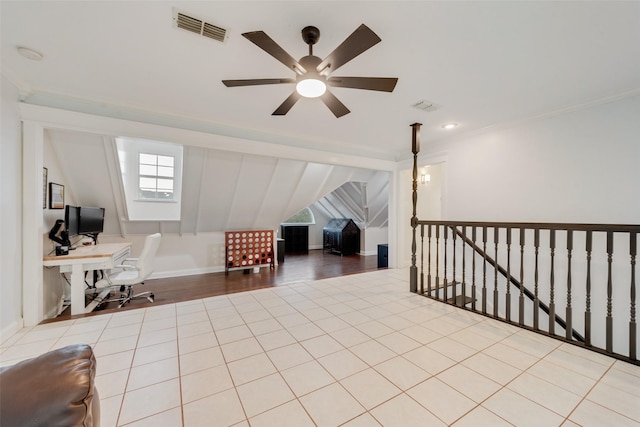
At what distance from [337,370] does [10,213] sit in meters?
3.36

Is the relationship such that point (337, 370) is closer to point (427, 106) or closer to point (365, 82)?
point (365, 82)

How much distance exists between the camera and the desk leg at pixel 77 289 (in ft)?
9.62

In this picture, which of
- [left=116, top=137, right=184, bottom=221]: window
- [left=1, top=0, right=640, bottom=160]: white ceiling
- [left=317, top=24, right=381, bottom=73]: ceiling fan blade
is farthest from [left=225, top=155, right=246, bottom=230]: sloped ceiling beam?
[left=317, top=24, right=381, bottom=73]: ceiling fan blade

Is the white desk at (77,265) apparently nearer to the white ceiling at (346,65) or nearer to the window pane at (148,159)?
the white ceiling at (346,65)

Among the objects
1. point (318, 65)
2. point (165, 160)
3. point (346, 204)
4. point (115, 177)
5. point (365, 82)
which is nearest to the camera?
point (318, 65)

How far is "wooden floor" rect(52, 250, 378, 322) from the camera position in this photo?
4.04 m

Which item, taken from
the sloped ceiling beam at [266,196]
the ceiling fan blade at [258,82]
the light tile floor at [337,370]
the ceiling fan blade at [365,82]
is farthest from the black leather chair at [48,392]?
the sloped ceiling beam at [266,196]

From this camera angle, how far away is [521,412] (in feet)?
4.73

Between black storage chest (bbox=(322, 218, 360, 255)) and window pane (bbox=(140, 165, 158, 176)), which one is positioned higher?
window pane (bbox=(140, 165, 158, 176))

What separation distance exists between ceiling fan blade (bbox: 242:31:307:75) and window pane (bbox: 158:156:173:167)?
3952mm

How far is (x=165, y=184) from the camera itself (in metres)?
4.92

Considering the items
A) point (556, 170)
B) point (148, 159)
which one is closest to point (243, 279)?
point (148, 159)

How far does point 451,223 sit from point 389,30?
2302 millimetres

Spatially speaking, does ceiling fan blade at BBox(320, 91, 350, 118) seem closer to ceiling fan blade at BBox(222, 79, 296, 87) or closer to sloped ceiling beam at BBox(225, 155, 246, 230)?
ceiling fan blade at BBox(222, 79, 296, 87)
